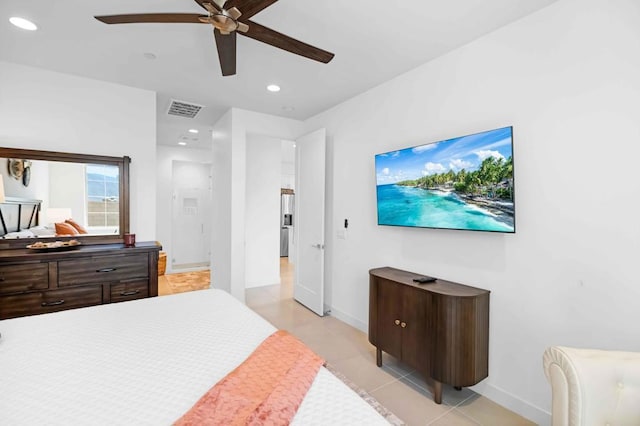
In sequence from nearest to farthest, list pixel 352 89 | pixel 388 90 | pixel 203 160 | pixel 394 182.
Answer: pixel 394 182 → pixel 388 90 → pixel 352 89 → pixel 203 160

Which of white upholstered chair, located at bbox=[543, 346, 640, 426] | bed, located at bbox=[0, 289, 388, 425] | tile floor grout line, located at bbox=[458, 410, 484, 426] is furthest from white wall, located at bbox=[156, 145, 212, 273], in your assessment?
white upholstered chair, located at bbox=[543, 346, 640, 426]

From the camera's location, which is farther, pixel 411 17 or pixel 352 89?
pixel 352 89

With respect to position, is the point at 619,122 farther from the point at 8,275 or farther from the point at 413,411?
the point at 8,275

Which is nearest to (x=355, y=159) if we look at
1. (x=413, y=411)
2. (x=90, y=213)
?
(x=413, y=411)

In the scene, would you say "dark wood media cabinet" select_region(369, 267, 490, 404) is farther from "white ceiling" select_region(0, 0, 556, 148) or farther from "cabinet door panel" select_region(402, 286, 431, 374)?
"white ceiling" select_region(0, 0, 556, 148)

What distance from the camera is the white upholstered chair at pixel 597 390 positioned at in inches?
44.3

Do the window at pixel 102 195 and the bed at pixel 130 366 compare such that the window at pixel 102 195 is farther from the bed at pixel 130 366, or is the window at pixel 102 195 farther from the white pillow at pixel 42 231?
the bed at pixel 130 366

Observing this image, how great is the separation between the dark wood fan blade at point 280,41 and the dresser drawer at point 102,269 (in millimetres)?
2264

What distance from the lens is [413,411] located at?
2.02 m

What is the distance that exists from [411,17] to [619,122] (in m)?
1.39

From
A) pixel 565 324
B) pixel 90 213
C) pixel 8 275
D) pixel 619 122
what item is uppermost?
pixel 619 122

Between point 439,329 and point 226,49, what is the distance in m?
2.40

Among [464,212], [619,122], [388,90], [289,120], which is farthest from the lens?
[289,120]

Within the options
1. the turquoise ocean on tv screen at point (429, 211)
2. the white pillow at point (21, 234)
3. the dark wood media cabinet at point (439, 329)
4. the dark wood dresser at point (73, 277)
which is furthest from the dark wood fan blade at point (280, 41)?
the white pillow at point (21, 234)
